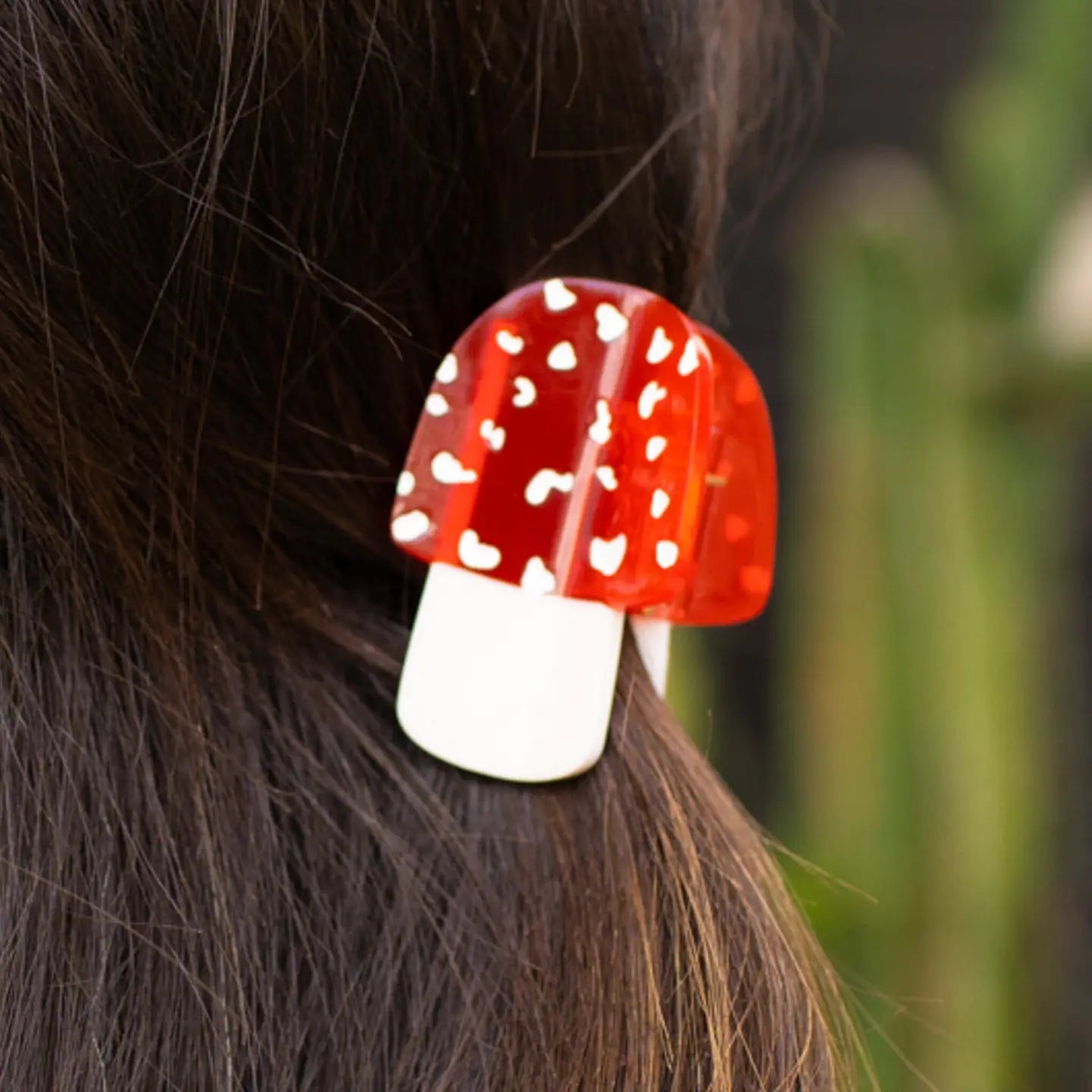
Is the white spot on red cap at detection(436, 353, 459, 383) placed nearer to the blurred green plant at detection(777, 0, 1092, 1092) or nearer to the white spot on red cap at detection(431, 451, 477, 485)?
the white spot on red cap at detection(431, 451, 477, 485)

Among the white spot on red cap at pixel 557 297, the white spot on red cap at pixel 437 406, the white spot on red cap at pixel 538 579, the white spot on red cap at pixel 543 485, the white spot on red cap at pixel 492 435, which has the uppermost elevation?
the white spot on red cap at pixel 557 297

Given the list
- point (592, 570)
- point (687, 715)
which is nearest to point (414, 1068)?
point (592, 570)

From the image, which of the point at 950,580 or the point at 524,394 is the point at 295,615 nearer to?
the point at 524,394

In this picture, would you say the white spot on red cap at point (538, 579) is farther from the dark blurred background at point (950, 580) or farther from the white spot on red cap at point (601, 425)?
the dark blurred background at point (950, 580)

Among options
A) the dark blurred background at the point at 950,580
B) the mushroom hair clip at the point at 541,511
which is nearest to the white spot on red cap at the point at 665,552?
the mushroom hair clip at the point at 541,511

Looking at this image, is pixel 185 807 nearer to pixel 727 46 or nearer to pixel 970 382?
pixel 727 46

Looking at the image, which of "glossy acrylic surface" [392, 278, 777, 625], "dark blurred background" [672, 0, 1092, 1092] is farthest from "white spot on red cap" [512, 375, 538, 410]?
"dark blurred background" [672, 0, 1092, 1092]
